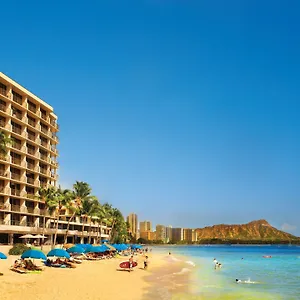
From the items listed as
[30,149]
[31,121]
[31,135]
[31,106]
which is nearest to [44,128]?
[31,121]

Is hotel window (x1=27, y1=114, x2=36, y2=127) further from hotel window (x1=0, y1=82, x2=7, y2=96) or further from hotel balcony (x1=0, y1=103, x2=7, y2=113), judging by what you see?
hotel window (x1=0, y1=82, x2=7, y2=96)

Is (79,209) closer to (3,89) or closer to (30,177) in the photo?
(30,177)

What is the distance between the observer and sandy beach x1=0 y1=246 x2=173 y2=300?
26.0 m

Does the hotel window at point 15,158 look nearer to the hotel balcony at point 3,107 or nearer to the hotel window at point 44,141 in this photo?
the hotel balcony at point 3,107

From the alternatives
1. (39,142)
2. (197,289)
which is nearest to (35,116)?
(39,142)

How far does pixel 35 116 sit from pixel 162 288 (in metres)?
46.9

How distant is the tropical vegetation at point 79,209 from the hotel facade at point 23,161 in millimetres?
2129

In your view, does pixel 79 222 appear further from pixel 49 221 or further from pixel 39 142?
pixel 39 142

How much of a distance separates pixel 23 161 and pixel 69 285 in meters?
41.6

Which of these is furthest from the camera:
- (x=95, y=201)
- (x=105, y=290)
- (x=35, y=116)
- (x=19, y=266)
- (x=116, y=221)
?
(x=116, y=221)

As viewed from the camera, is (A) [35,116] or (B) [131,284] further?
(A) [35,116]

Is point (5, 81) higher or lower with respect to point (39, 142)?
higher

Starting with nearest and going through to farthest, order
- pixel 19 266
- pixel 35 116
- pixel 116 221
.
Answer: pixel 19 266
pixel 35 116
pixel 116 221

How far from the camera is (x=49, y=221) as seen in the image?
78125mm
